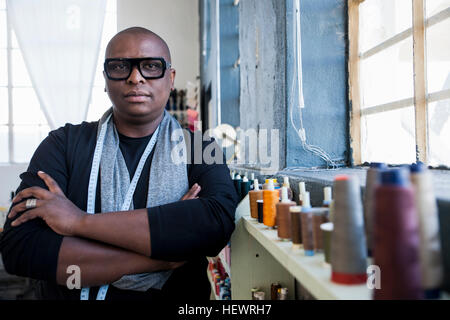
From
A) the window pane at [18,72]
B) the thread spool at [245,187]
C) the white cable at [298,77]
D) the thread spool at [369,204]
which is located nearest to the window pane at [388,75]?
the white cable at [298,77]

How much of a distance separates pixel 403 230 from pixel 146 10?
7.06 metres

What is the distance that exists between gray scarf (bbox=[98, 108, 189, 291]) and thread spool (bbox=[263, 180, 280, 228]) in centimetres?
43

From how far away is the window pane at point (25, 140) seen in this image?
21.0 ft

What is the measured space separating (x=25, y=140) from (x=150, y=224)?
623cm

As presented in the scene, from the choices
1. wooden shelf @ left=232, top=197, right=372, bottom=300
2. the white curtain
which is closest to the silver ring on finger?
wooden shelf @ left=232, top=197, right=372, bottom=300

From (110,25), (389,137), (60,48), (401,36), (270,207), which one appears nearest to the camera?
(270,207)

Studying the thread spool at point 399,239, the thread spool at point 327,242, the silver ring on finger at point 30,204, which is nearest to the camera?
the thread spool at point 399,239

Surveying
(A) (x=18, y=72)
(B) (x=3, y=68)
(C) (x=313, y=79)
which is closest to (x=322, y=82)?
(C) (x=313, y=79)

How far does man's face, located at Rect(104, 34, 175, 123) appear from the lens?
1387 mm

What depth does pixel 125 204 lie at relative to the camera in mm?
1313

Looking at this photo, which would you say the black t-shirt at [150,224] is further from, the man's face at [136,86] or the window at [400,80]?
the window at [400,80]

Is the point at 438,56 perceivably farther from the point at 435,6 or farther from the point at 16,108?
the point at 16,108

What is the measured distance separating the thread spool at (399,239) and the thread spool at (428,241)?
15 millimetres
